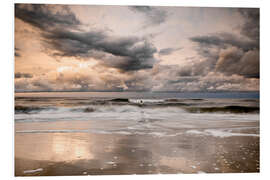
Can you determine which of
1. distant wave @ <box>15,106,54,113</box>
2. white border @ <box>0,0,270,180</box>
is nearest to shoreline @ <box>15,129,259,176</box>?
white border @ <box>0,0,270,180</box>

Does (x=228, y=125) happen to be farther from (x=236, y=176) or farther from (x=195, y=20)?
(x=195, y=20)

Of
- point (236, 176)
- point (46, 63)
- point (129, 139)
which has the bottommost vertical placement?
point (236, 176)

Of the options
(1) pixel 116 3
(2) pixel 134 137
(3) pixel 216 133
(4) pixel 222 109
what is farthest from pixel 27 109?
(4) pixel 222 109

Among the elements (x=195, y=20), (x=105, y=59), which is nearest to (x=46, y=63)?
(x=105, y=59)

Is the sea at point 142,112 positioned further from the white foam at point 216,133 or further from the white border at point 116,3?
the white border at point 116,3

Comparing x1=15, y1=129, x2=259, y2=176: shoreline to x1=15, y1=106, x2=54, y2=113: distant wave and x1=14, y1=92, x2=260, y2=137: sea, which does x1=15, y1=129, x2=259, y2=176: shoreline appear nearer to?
x1=14, y1=92, x2=260, y2=137: sea

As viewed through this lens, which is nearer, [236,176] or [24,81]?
[236,176]

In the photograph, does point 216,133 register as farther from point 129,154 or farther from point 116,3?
point 116,3
